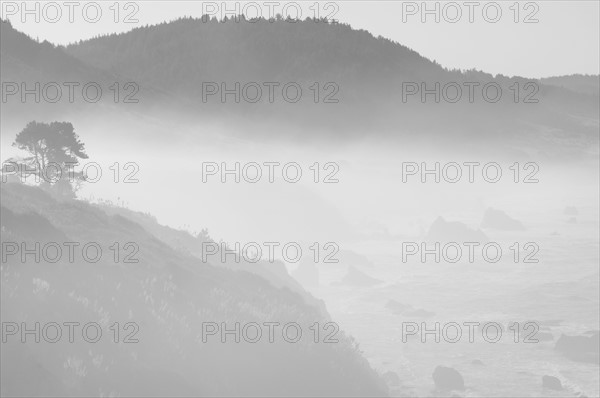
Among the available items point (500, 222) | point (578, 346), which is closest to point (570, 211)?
point (500, 222)

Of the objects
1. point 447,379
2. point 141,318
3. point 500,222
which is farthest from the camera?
point 500,222

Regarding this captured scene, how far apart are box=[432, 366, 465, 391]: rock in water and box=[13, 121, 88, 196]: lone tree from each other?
17.3m

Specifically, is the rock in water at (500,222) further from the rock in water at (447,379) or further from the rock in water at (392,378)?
the rock in water at (392,378)

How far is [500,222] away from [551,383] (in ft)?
172

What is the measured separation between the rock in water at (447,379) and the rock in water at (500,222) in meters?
52.2

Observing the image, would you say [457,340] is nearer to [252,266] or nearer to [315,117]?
[252,266]

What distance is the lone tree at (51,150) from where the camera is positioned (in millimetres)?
25562

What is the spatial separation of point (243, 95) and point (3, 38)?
289ft

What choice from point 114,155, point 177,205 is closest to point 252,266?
point 177,205

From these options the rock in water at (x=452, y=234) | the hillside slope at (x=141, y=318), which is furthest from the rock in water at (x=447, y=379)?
the rock in water at (x=452, y=234)

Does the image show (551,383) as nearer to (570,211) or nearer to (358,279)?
(358,279)

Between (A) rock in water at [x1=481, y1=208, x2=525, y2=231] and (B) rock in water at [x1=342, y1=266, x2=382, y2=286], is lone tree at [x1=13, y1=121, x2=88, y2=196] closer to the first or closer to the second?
(B) rock in water at [x1=342, y1=266, x2=382, y2=286]

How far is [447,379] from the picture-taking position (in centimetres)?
2908

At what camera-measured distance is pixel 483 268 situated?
5734 centimetres
